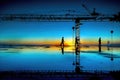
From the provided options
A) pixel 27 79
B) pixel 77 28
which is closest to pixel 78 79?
pixel 27 79

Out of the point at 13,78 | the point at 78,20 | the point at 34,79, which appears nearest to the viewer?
the point at 34,79

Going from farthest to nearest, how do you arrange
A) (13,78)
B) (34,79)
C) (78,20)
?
1. (78,20)
2. (13,78)
3. (34,79)

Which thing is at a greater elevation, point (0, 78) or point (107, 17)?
point (107, 17)

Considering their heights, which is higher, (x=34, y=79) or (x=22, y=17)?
(x=22, y=17)

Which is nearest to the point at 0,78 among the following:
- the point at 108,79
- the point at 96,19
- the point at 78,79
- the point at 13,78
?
the point at 13,78

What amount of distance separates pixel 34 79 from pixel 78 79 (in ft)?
19.9

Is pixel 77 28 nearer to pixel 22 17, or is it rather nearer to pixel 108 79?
pixel 22 17

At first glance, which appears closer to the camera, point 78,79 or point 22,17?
point 78,79

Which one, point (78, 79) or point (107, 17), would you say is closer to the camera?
point (78, 79)

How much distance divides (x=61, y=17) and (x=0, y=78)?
2119cm

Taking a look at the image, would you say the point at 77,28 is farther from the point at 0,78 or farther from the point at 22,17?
the point at 0,78

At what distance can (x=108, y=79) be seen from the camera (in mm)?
41312

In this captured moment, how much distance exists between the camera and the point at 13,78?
4350 centimetres

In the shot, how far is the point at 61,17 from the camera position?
192ft
